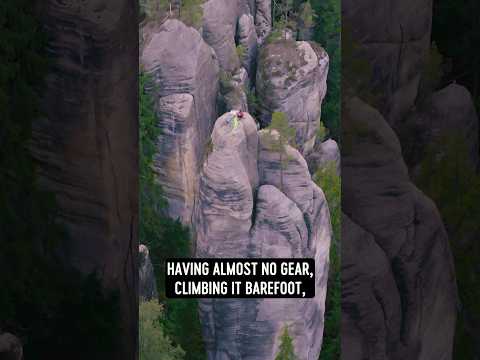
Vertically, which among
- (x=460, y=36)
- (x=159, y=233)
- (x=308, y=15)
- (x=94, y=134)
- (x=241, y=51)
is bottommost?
(x=159, y=233)

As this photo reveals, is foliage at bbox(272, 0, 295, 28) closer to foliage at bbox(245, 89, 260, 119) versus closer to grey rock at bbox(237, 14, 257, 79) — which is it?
grey rock at bbox(237, 14, 257, 79)

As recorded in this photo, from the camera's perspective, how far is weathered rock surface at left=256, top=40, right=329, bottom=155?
5848mm

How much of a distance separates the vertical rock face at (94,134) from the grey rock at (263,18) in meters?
0.84

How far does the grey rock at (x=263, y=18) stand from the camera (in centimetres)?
588

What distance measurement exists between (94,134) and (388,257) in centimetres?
225

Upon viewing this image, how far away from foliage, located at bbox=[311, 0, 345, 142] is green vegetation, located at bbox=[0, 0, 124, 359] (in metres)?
1.87

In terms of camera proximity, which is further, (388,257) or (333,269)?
(388,257)

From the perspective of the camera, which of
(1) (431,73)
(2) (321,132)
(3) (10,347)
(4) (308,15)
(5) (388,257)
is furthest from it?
(1) (431,73)

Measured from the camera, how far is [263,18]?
5.89m

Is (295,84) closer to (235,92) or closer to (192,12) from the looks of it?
(235,92)

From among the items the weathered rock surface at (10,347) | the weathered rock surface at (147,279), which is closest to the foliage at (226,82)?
the weathered rock surface at (147,279)

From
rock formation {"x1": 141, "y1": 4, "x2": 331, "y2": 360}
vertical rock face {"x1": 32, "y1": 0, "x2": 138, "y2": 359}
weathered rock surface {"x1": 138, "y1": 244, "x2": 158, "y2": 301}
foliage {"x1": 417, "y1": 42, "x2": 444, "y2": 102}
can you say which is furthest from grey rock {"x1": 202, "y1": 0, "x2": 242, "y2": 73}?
foliage {"x1": 417, "y1": 42, "x2": 444, "y2": 102}

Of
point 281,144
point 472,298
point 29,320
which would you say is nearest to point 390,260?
point 472,298

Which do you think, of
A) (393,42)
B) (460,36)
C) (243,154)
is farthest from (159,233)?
(460,36)
